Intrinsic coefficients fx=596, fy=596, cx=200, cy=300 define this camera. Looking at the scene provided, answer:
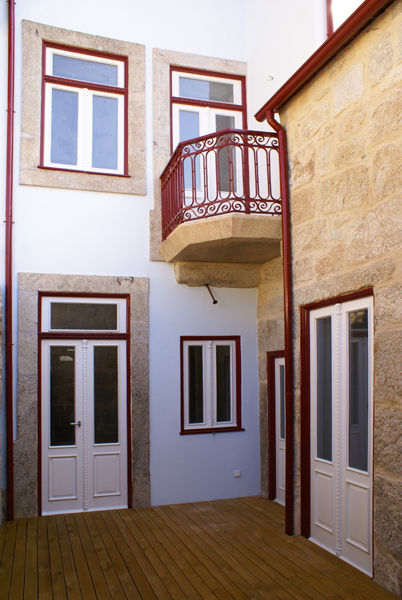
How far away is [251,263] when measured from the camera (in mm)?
7855

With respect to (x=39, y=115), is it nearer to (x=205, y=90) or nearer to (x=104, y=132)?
(x=104, y=132)

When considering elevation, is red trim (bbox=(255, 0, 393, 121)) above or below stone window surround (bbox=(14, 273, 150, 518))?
above

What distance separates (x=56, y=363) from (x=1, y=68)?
360cm

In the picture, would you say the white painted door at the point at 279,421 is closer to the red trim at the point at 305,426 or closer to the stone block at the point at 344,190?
the red trim at the point at 305,426

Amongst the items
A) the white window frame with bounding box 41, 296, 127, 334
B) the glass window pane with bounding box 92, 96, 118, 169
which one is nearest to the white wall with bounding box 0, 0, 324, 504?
the white window frame with bounding box 41, 296, 127, 334

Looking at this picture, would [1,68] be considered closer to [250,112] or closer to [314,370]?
[250,112]

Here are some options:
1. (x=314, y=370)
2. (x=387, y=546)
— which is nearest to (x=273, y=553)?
(x=387, y=546)

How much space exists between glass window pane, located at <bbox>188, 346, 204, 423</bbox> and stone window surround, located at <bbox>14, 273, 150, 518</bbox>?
62 cm

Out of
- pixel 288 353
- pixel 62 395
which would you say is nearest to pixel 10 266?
pixel 62 395

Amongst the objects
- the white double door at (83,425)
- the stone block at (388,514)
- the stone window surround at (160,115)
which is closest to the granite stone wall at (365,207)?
the stone block at (388,514)

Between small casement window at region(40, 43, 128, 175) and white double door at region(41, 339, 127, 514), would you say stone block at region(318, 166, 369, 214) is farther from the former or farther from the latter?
white double door at region(41, 339, 127, 514)

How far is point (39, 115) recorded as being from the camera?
288 inches

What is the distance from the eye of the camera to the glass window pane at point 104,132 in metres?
7.68

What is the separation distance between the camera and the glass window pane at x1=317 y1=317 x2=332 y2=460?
5.67 metres
